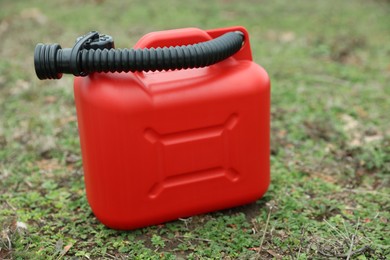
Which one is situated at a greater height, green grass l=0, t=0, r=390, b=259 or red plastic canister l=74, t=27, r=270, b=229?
red plastic canister l=74, t=27, r=270, b=229

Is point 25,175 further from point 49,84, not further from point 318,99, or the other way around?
point 318,99

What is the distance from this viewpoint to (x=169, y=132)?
186 cm

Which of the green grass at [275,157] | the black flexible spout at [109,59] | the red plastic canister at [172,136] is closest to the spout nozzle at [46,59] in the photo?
the black flexible spout at [109,59]

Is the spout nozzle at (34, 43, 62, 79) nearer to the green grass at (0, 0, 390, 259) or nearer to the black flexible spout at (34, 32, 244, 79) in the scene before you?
the black flexible spout at (34, 32, 244, 79)

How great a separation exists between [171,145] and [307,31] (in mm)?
3041

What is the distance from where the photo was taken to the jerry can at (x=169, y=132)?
1797 millimetres

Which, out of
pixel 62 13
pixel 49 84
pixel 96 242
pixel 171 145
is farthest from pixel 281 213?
pixel 62 13

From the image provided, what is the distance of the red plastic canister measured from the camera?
181cm

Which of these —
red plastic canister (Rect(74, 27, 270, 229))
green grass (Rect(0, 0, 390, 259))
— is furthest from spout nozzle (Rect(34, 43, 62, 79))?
green grass (Rect(0, 0, 390, 259))

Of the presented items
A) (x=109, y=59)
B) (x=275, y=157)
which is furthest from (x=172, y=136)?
(x=275, y=157)

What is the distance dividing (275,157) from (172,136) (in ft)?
2.84

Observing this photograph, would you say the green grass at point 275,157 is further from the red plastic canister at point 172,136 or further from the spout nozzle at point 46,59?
the spout nozzle at point 46,59

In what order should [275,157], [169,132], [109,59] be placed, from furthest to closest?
[275,157] → [169,132] → [109,59]

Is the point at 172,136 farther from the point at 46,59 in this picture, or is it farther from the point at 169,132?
the point at 46,59
